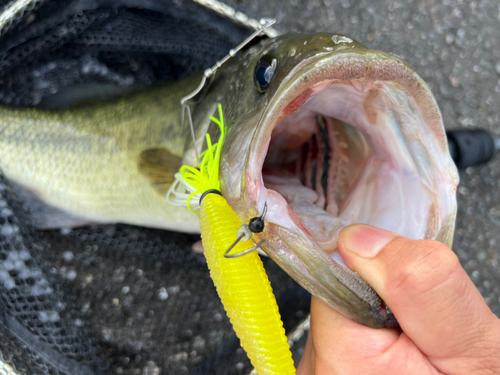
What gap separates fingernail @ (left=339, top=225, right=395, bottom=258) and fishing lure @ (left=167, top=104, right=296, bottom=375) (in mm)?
194

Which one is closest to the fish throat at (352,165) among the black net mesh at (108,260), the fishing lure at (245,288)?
the fishing lure at (245,288)

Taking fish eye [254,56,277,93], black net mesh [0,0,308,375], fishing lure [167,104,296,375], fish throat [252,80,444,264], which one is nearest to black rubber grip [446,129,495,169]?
fish throat [252,80,444,264]

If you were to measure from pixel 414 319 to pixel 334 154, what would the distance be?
1.79 ft

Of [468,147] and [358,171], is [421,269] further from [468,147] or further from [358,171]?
[468,147]

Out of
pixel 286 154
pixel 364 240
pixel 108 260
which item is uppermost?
pixel 364 240

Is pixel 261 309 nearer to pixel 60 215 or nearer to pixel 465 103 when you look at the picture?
pixel 60 215

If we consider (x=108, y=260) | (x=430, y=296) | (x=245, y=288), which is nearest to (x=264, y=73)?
(x=245, y=288)

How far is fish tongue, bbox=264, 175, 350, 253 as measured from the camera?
2.80ft

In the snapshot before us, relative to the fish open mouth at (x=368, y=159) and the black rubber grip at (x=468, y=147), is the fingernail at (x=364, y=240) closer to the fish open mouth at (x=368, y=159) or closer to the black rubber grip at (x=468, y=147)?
the fish open mouth at (x=368, y=159)

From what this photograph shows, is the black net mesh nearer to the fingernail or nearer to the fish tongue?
the fish tongue

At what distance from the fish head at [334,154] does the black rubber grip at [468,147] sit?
66cm

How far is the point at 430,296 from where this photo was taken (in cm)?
70

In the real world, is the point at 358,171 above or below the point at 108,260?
above

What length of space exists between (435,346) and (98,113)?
1.32m
